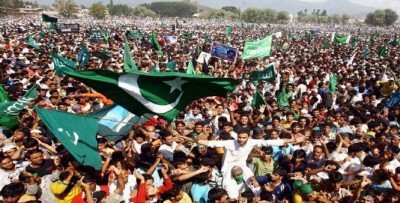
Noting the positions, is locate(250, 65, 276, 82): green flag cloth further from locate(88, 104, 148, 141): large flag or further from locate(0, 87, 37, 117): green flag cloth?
locate(0, 87, 37, 117): green flag cloth

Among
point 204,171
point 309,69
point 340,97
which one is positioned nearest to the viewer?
point 204,171

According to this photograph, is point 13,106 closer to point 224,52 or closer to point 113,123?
point 113,123

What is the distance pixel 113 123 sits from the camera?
4906 millimetres

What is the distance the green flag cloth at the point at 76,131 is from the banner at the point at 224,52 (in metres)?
8.59

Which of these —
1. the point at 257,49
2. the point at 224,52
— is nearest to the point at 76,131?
the point at 224,52

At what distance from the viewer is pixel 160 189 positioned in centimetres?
392

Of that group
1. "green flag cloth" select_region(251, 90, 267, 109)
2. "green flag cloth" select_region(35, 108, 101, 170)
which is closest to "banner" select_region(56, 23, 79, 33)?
"green flag cloth" select_region(251, 90, 267, 109)

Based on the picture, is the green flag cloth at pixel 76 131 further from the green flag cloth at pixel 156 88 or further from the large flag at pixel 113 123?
the large flag at pixel 113 123

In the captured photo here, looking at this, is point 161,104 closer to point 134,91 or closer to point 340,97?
point 134,91

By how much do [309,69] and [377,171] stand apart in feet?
31.9

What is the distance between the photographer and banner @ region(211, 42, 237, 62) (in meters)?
12.0

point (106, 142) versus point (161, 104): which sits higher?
point (161, 104)

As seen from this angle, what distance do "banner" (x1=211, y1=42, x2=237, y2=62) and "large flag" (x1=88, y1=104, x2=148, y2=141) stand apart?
7.49 meters

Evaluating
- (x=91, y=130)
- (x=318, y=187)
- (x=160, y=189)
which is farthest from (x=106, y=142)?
(x=318, y=187)
